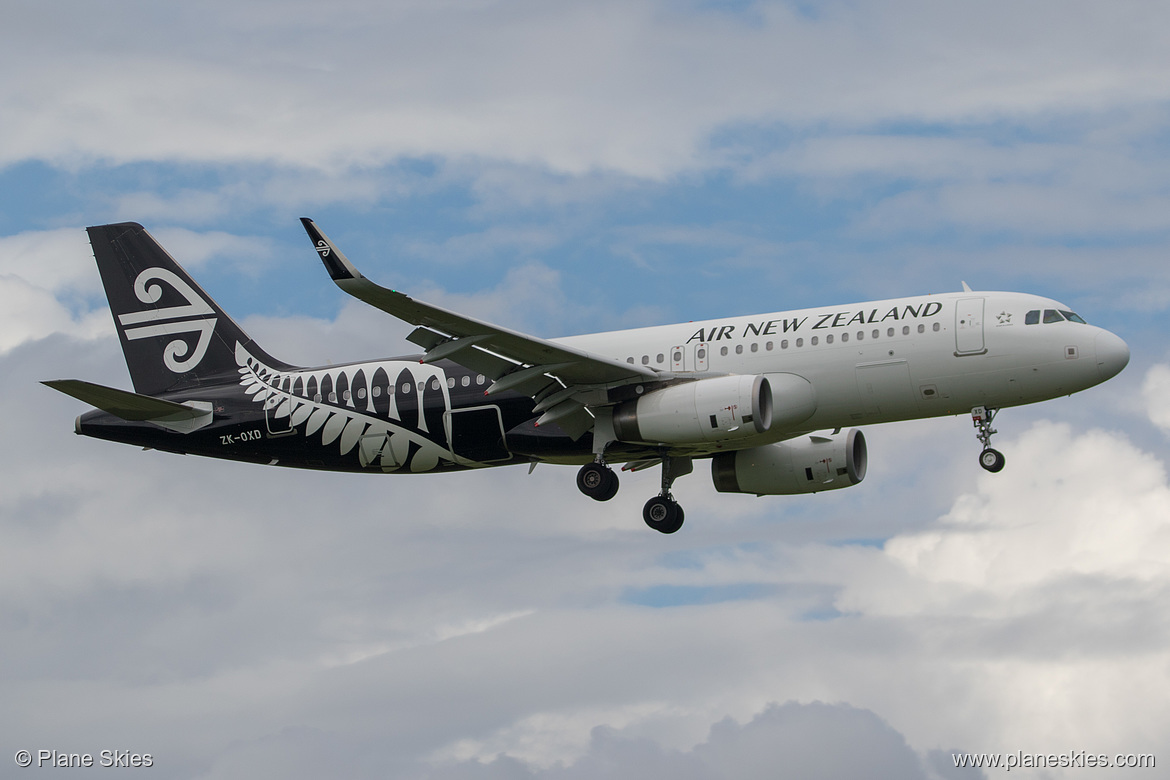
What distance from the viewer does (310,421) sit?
4119 cm

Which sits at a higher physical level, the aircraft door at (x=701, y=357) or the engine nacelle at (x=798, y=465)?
the aircraft door at (x=701, y=357)

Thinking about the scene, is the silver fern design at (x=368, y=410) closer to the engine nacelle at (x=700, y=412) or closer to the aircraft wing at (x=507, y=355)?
the aircraft wing at (x=507, y=355)

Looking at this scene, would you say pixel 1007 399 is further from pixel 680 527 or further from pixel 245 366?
pixel 245 366

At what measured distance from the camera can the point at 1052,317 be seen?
35.9 metres

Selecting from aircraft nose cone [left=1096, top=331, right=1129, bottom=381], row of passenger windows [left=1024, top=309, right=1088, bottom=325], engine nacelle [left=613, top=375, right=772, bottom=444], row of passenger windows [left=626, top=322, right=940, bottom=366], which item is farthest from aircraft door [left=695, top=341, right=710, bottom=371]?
aircraft nose cone [left=1096, top=331, right=1129, bottom=381]

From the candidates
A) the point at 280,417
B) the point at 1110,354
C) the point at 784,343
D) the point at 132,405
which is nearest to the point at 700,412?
the point at 784,343

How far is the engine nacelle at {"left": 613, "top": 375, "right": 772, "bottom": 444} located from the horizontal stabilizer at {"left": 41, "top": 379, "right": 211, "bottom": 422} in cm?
1344

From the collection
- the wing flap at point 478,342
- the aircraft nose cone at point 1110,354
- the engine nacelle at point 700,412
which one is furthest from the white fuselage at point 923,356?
the wing flap at point 478,342

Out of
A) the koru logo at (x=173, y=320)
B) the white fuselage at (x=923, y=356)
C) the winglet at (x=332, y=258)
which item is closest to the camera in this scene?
the winglet at (x=332, y=258)

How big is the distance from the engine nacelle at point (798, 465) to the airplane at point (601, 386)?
0.17 feet

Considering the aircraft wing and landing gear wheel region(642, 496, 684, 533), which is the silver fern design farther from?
landing gear wheel region(642, 496, 684, 533)

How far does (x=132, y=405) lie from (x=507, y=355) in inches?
480

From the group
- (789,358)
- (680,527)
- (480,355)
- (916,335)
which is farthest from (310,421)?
(916,335)

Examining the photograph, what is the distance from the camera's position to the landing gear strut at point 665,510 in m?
39.8
